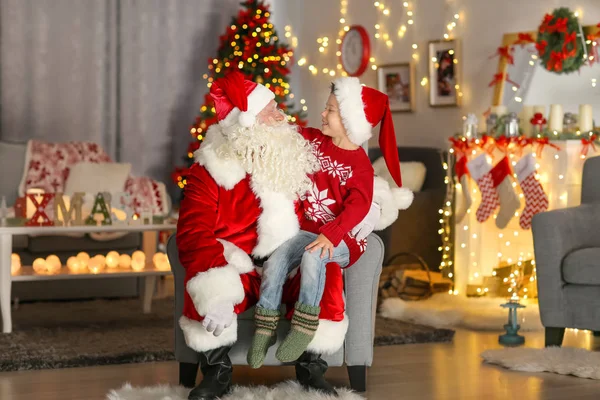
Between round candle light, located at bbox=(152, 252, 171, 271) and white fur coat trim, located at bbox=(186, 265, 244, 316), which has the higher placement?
white fur coat trim, located at bbox=(186, 265, 244, 316)

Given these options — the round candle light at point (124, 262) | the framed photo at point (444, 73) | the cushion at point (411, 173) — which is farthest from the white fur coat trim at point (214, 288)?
the framed photo at point (444, 73)

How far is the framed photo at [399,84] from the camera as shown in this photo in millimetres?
6820

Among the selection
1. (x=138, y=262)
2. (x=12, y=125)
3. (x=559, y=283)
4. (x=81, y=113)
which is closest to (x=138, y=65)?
(x=81, y=113)

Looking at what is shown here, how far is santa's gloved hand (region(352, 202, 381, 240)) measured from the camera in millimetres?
3209

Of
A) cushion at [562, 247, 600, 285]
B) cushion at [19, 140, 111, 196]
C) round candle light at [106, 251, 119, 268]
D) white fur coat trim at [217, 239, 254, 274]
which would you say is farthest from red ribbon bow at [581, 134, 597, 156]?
cushion at [19, 140, 111, 196]

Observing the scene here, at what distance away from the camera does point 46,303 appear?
5.49 meters

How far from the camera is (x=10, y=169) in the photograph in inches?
247

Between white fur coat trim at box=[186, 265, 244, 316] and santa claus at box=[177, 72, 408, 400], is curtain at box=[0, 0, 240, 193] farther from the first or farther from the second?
white fur coat trim at box=[186, 265, 244, 316]

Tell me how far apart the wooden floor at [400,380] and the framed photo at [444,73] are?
2.78 metres

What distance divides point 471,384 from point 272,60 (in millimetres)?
4368

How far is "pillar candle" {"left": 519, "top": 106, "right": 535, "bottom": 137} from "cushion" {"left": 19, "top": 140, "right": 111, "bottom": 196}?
286cm

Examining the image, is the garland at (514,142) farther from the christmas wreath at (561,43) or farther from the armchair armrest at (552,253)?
the armchair armrest at (552,253)

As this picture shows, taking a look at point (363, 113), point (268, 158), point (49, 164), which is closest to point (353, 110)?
point (363, 113)

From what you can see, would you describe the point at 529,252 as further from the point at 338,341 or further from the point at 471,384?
the point at 338,341
